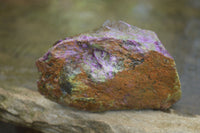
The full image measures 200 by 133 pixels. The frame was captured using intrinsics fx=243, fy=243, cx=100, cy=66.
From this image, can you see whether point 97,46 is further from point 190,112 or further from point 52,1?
point 52,1

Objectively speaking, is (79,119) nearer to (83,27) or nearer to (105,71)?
(105,71)

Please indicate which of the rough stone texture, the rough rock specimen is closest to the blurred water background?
the rough stone texture

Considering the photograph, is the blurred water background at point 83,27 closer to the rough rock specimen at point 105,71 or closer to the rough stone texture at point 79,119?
the rough stone texture at point 79,119

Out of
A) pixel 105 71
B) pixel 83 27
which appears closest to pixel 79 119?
pixel 105 71

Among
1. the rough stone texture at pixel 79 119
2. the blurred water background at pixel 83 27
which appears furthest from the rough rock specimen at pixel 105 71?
the blurred water background at pixel 83 27

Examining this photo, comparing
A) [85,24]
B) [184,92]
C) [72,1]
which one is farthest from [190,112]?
[72,1]

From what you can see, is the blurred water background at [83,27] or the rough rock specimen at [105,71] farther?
the blurred water background at [83,27]
